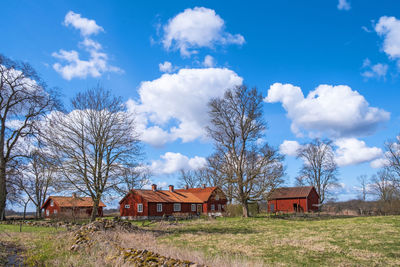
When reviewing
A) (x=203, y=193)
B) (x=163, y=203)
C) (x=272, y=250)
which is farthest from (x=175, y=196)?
(x=272, y=250)

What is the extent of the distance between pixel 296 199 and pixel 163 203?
22.1 m

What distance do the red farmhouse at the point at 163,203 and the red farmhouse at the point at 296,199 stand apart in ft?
33.1

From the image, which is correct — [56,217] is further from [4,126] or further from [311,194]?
[311,194]

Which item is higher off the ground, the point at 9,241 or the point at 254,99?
the point at 254,99

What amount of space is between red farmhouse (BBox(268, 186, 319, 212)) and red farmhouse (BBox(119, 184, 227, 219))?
397 inches

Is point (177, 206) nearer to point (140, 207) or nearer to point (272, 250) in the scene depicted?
point (140, 207)

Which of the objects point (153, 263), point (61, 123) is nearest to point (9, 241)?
point (153, 263)

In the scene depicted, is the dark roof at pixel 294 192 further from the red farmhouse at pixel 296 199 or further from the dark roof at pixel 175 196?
the dark roof at pixel 175 196

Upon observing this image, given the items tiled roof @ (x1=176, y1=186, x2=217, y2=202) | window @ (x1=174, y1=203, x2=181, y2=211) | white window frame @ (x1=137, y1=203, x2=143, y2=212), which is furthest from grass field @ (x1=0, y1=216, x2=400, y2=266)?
tiled roof @ (x1=176, y1=186, x2=217, y2=202)

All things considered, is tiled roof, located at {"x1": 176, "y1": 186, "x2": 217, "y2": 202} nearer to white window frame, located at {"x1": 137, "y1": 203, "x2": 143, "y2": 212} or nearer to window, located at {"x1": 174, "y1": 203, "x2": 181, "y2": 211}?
window, located at {"x1": 174, "y1": 203, "x2": 181, "y2": 211}

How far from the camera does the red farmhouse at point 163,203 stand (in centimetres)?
A: 4472

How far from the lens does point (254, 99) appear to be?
3453 centimetres

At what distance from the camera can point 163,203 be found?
46594 millimetres

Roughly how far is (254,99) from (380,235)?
20.4 meters
